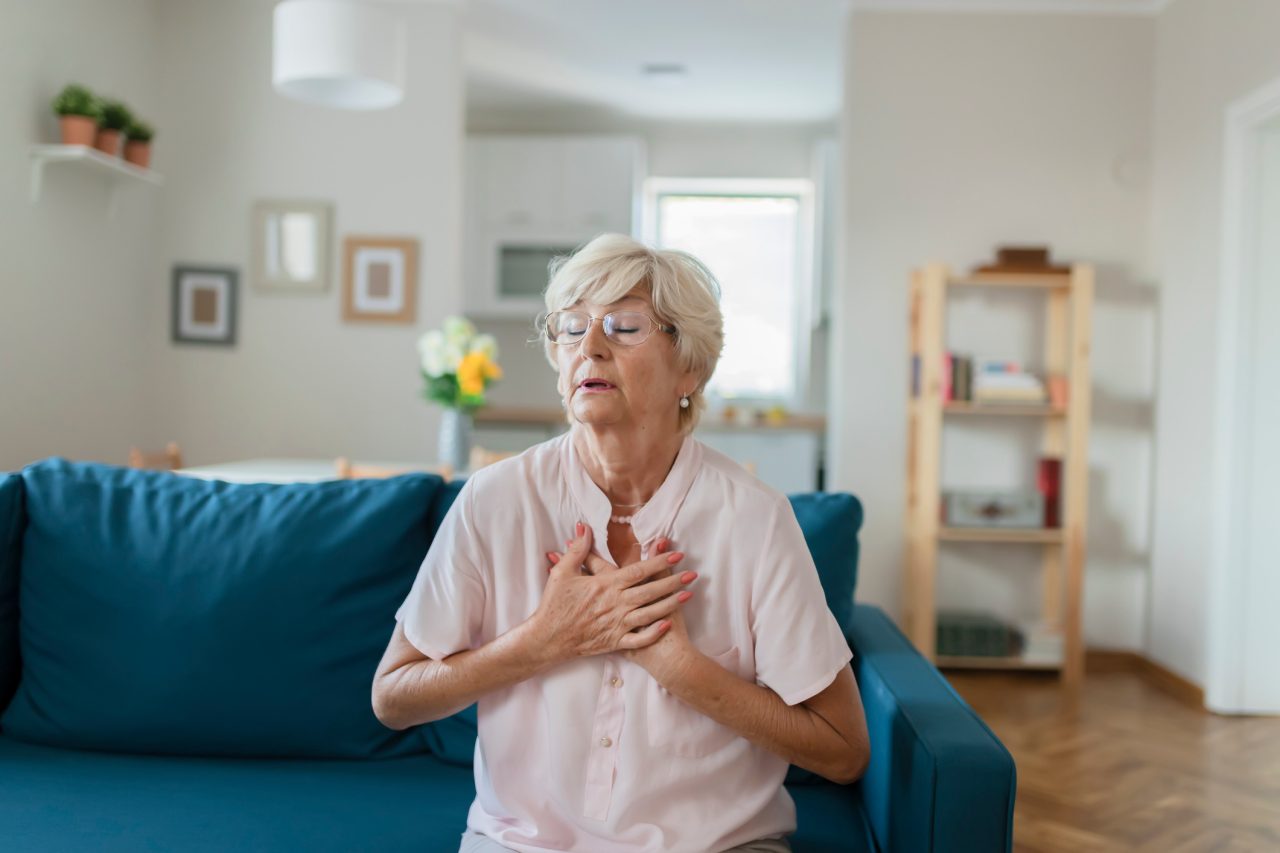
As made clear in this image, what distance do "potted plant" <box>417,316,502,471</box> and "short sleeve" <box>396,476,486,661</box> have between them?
2.49 m

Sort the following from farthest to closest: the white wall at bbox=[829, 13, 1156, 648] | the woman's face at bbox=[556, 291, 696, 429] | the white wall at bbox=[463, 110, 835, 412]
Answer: the white wall at bbox=[463, 110, 835, 412] → the white wall at bbox=[829, 13, 1156, 648] → the woman's face at bbox=[556, 291, 696, 429]

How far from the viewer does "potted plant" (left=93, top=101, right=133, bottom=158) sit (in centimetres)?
412

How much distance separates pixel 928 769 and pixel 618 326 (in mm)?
676

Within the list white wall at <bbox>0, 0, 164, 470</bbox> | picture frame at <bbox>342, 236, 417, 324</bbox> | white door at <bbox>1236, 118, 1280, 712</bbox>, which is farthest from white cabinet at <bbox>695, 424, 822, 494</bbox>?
white wall at <bbox>0, 0, 164, 470</bbox>

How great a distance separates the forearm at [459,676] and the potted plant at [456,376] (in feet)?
8.16

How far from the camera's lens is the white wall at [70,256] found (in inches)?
151

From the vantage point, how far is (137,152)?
171 inches

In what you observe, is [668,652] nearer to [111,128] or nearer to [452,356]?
[452,356]

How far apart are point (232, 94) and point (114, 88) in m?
0.52

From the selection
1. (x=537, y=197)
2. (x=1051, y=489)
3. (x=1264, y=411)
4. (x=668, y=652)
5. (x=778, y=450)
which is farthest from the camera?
(x=537, y=197)

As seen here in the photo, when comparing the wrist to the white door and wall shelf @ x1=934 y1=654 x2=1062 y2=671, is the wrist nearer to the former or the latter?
the white door

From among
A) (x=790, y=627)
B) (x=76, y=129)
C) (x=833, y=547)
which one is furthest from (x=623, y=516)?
(x=76, y=129)

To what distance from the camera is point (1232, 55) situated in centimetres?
A: 385

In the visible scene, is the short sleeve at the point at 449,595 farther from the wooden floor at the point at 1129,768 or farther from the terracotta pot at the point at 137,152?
the terracotta pot at the point at 137,152
